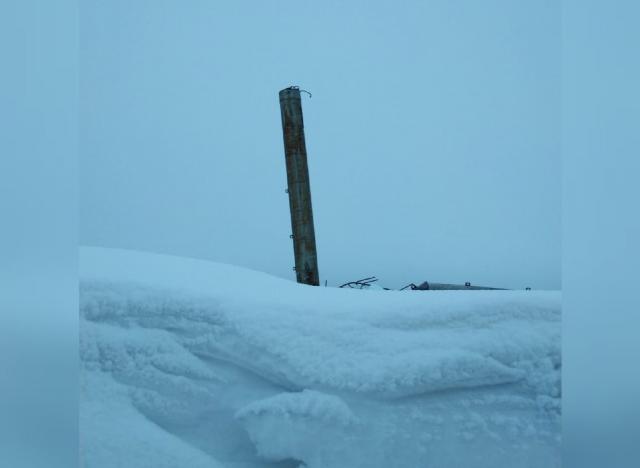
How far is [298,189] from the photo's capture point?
3.16 m

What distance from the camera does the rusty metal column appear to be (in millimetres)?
3137

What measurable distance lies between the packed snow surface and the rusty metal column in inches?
35.2

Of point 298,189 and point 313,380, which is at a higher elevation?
point 298,189

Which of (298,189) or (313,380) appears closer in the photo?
(313,380)

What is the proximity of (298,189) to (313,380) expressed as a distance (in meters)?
1.30

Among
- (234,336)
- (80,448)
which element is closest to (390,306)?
(234,336)

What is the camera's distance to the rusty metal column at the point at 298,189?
314 centimetres

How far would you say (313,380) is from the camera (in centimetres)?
211

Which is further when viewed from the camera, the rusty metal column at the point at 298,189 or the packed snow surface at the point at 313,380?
the rusty metal column at the point at 298,189

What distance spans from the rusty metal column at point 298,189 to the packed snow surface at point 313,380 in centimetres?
89

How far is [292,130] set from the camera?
3141mm

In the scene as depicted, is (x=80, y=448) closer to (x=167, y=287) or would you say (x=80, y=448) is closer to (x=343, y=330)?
(x=167, y=287)

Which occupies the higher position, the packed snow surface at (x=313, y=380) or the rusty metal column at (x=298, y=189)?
the rusty metal column at (x=298, y=189)

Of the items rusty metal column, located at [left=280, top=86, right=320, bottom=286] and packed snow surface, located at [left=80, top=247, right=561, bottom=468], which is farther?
rusty metal column, located at [left=280, top=86, right=320, bottom=286]
